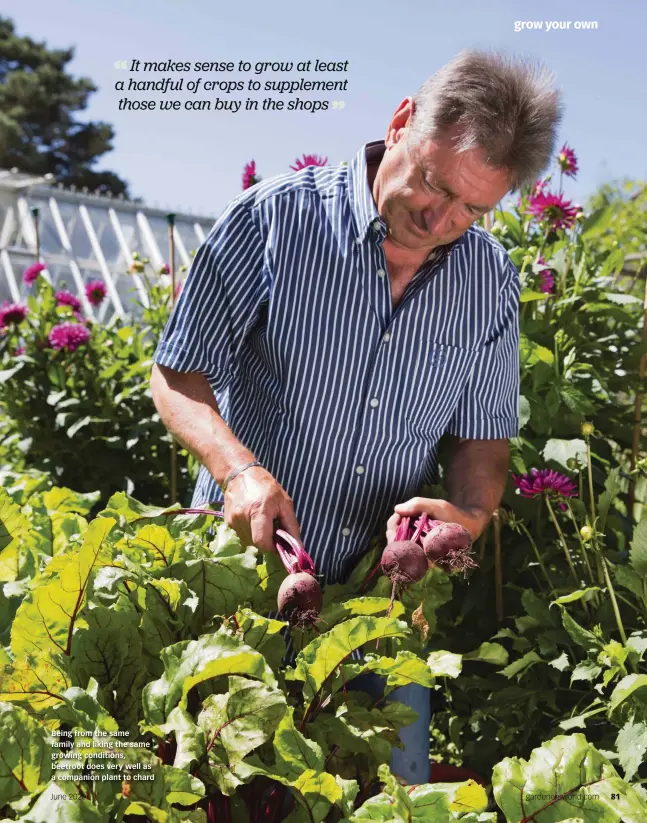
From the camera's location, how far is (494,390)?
5.69 ft

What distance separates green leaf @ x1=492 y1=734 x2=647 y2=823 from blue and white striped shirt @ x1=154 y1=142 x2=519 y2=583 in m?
0.75

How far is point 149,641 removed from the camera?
106 cm

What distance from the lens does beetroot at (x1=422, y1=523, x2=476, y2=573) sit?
45.9 inches

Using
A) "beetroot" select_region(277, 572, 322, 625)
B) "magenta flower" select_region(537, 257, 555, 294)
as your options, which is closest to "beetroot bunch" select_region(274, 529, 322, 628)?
"beetroot" select_region(277, 572, 322, 625)

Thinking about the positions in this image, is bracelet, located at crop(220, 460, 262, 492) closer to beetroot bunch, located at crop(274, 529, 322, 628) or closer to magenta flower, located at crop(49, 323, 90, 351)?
beetroot bunch, located at crop(274, 529, 322, 628)

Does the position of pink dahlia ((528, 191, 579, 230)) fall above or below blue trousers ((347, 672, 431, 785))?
above

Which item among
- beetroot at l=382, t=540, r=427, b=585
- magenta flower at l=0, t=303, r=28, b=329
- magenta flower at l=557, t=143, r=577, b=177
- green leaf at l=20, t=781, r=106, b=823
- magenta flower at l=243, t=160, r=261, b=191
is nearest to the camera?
green leaf at l=20, t=781, r=106, b=823

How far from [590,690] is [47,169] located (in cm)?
2548

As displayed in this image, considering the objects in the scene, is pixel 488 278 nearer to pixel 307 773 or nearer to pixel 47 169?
pixel 307 773

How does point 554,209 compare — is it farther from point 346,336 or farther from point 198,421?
point 198,421

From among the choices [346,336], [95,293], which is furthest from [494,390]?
[95,293]

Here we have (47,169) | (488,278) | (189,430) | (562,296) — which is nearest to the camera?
(189,430)

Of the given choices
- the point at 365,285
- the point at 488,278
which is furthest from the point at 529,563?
the point at 365,285

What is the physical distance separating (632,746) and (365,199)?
1.04 m
